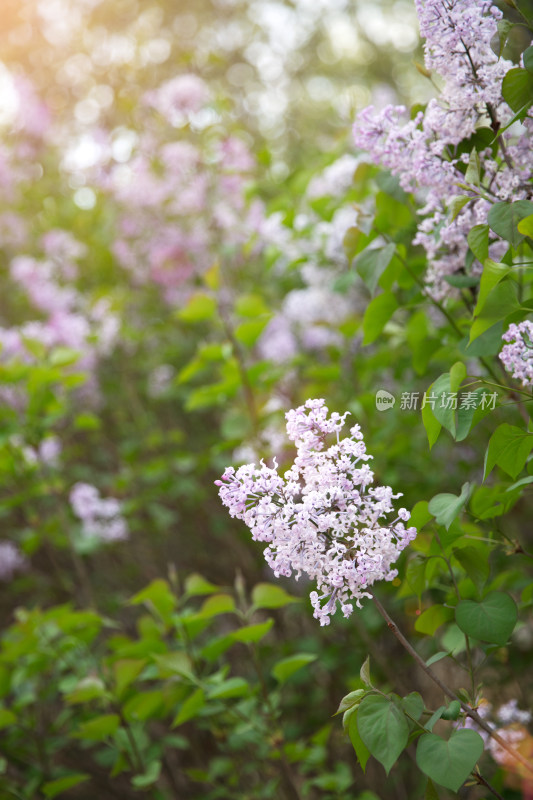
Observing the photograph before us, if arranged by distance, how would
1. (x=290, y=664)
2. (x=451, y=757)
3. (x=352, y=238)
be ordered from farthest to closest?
(x=290, y=664), (x=352, y=238), (x=451, y=757)

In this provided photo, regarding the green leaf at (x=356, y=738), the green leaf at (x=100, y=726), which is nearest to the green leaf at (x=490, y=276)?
the green leaf at (x=356, y=738)

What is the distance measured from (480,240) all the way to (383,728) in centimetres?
74

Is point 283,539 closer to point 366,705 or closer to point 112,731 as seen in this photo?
point 366,705

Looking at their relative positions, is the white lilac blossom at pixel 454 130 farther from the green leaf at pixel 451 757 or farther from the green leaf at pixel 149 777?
the green leaf at pixel 149 777

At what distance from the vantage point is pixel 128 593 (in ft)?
12.4

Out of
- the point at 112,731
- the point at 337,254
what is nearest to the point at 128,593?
the point at 112,731

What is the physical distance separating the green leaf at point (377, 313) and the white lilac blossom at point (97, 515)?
206cm

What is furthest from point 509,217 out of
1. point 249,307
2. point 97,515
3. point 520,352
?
point 97,515

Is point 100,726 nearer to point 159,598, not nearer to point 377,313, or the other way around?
point 159,598

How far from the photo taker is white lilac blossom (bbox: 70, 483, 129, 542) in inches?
124

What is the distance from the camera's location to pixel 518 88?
1100mm

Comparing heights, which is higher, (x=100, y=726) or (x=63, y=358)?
(x=63, y=358)

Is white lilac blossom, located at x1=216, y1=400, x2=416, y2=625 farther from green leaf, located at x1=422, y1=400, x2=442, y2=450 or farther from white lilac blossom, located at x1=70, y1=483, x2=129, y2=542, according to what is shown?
white lilac blossom, located at x1=70, y1=483, x2=129, y2=542

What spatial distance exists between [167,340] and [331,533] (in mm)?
3414
